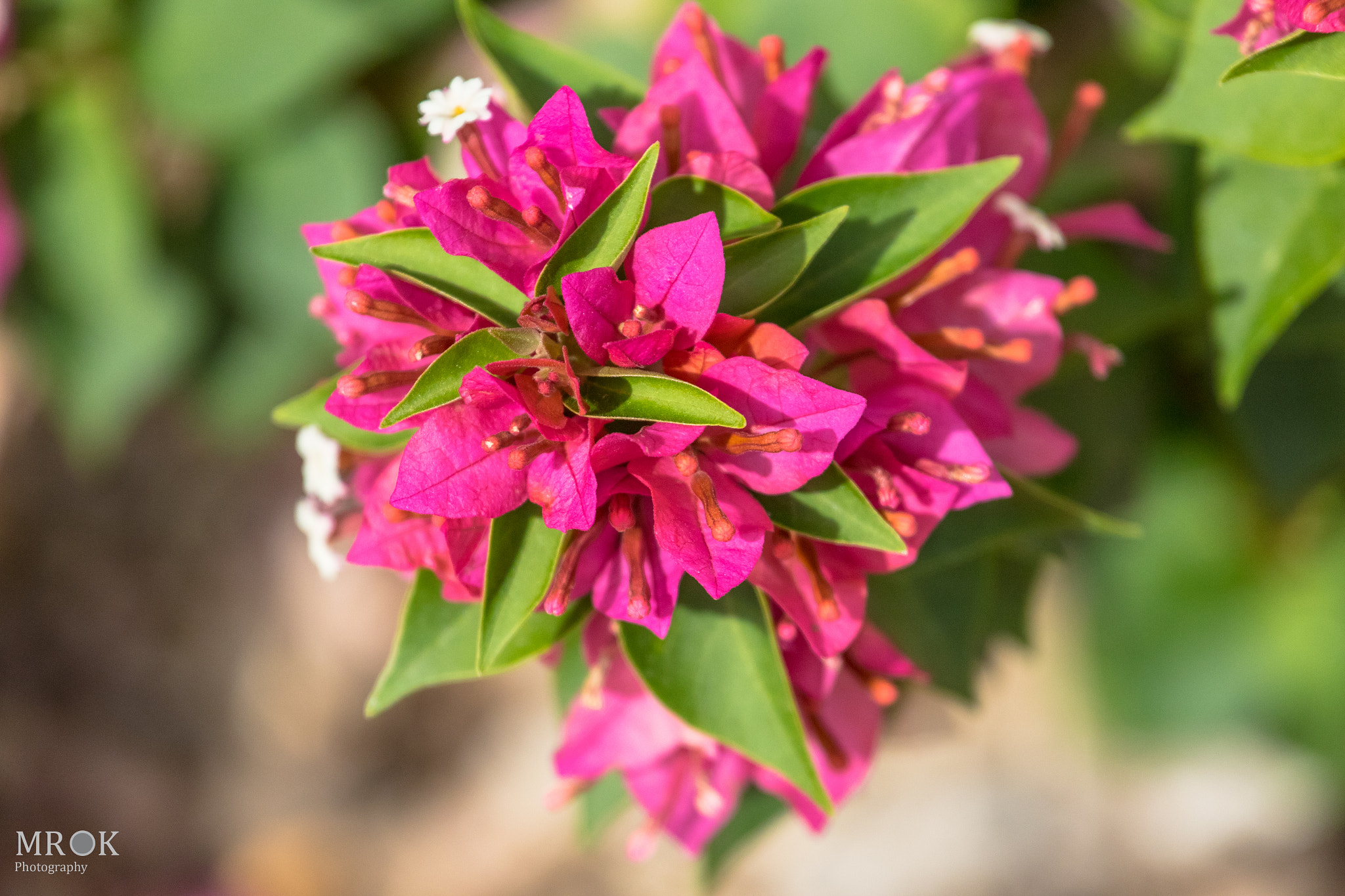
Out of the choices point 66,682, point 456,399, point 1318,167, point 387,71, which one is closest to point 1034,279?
point 1318,167

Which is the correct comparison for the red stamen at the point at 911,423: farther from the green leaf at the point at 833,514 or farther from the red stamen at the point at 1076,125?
the red stamen at the point at 1076,125

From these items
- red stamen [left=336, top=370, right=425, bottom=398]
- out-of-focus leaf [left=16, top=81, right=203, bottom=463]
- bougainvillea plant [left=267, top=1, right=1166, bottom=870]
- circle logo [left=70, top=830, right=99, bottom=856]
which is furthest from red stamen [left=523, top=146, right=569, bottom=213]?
circle logo [left=70, top=830, right=99, bottom=856]

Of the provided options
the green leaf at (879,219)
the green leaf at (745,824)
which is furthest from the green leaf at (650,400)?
the green leaf at (745,824)

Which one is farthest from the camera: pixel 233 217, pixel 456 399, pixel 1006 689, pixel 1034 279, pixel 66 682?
pixel 66 682

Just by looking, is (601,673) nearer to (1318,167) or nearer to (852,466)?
(852,466)

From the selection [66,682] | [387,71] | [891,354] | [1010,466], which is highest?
[387,71]

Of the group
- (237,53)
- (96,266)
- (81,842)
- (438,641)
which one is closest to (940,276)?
(438,641)

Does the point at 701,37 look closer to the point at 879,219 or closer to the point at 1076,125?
the point at 879,219
